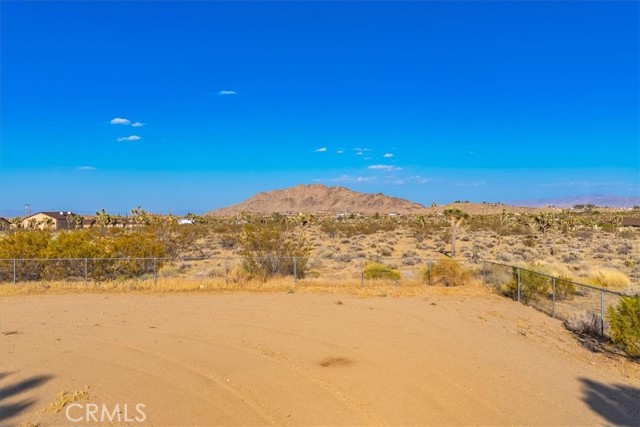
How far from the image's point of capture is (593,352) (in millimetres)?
12711

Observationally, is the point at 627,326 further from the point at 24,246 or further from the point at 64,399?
the point at 24,246

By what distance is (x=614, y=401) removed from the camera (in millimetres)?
9312

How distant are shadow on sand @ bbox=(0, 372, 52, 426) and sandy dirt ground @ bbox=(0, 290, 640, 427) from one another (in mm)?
40

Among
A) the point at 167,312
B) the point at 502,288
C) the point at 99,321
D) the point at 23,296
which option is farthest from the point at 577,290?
the point at 23,296

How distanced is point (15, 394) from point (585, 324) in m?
14.7

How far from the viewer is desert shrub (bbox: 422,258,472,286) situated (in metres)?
23.2

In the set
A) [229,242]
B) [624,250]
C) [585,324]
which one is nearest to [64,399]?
[585,324]

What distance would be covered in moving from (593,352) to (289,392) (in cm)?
837

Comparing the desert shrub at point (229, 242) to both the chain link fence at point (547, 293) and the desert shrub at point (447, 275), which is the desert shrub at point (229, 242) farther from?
the chain link fence at point (547, 293)

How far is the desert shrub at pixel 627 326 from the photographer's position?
12008mm

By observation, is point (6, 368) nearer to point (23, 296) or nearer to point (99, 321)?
point (99, 321)

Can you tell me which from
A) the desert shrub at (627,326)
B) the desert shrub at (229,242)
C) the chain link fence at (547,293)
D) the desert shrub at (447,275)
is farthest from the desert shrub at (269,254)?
the desert shrub at (229,242)

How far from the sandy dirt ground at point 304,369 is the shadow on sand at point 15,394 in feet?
0.13

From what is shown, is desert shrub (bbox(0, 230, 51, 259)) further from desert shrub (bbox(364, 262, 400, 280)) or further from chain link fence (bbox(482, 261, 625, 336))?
chain link fence (bbox(482, 261, 625, 336))
